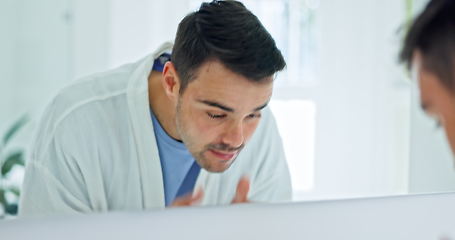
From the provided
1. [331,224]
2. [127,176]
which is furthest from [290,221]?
[127,176]

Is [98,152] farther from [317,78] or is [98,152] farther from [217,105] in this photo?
[317,78]

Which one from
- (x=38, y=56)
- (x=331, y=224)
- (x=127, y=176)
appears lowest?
(x=331, y=224)

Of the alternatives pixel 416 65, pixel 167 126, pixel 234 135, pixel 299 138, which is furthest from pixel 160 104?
pixel 416 65

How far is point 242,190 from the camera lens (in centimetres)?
111

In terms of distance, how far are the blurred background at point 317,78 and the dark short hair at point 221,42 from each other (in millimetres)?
21

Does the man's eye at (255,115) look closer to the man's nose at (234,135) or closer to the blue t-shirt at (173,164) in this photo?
the man's nose at (234,135)

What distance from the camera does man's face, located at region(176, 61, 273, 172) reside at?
103 centimetres

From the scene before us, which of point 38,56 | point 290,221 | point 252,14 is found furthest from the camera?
point 290,221

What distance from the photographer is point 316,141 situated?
1133 millimetres

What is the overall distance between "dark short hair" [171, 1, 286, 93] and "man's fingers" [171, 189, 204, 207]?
7.4 inches

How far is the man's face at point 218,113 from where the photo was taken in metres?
1.03

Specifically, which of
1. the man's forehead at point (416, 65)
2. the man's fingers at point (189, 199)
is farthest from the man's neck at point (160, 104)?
the man's forehead at point (416, 65)

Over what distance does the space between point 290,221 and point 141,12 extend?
19.2 inches

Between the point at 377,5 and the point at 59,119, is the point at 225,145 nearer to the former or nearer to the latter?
the point at 59,119
